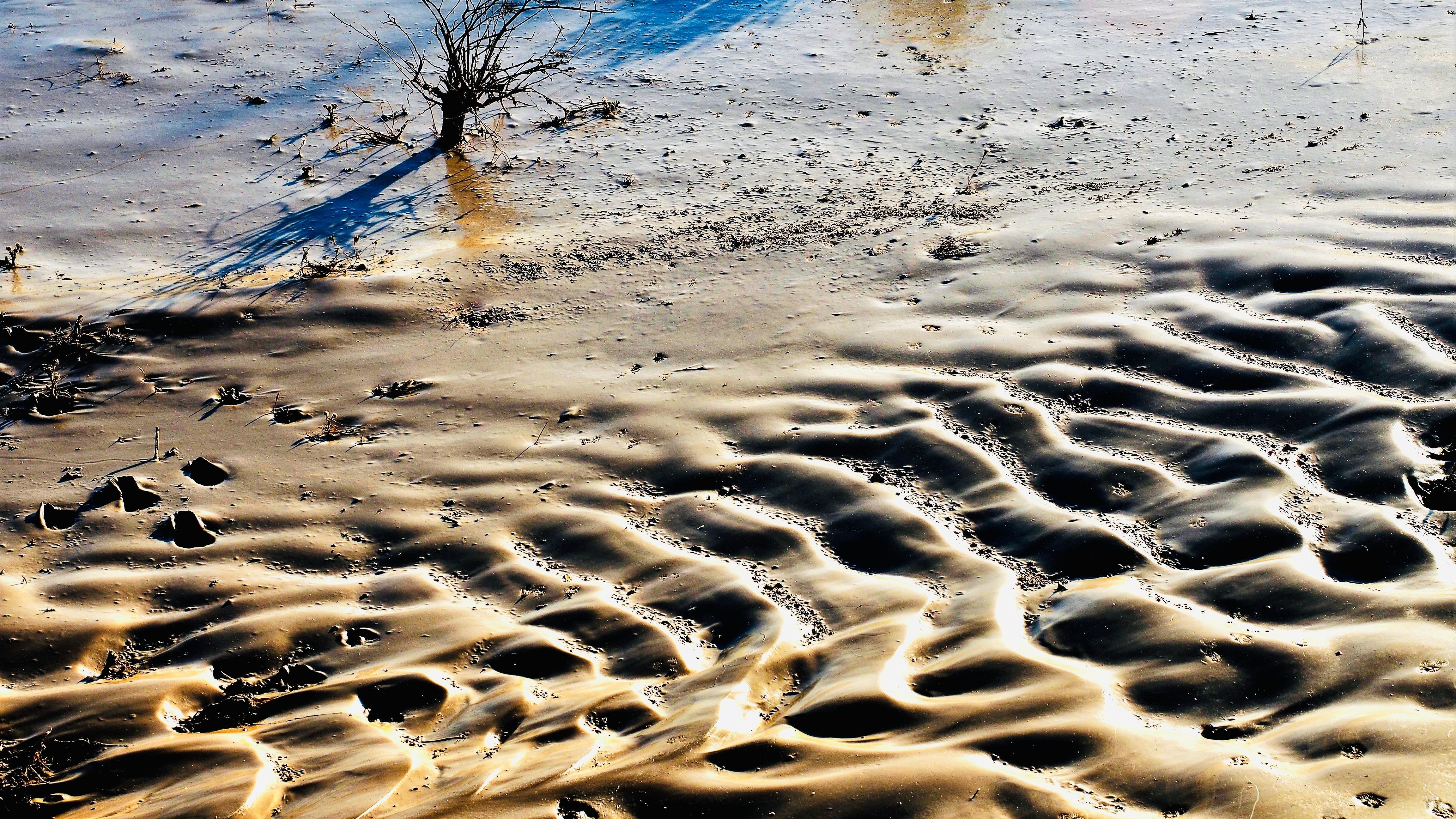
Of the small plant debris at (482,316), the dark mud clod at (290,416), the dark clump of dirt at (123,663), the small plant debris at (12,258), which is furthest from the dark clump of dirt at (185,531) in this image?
the small plant debris at (12,258)

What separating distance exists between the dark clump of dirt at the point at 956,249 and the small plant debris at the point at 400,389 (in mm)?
2116

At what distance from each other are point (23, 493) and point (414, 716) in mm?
1708

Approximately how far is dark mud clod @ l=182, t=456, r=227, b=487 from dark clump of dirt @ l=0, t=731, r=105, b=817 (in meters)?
1.11

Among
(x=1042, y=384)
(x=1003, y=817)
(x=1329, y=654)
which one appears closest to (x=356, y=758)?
(x=1003, y=817)

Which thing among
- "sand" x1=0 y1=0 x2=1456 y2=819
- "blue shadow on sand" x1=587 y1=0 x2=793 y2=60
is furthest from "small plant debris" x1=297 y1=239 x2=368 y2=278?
"blue shadow on sand" x1=587 y1=0 x2=793 y2=60

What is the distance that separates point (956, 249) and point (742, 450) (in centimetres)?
172

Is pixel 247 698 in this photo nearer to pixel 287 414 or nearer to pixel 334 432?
pixel 334 432

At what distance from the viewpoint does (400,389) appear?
3871 mm

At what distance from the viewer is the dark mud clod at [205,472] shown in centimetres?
342

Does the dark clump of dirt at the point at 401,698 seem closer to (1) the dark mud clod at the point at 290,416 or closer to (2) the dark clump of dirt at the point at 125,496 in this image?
(2) the dark clump of dirt at the point at 125,496

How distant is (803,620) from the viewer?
270cm

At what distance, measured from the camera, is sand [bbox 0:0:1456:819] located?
223 centimetres

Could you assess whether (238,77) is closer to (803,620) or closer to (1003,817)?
(803,620)

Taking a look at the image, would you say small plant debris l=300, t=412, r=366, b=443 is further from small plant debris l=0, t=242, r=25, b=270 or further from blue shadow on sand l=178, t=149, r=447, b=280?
small plant debris l=0, t=242, r=25, b=270
